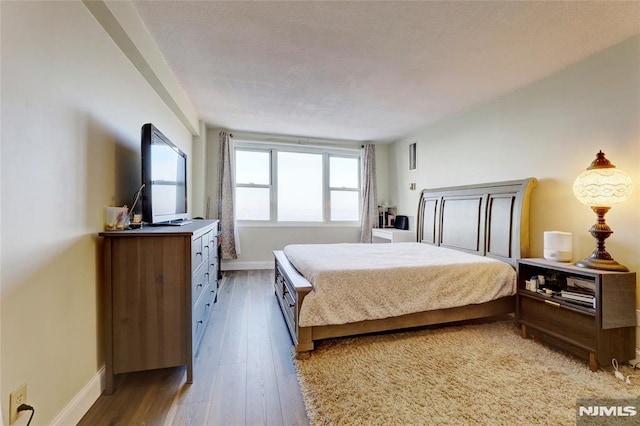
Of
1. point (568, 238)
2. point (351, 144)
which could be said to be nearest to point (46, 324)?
point (568, 238)

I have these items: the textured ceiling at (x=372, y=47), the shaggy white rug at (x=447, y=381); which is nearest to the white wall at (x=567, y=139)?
the textured ceiling at (x=372, y=47)

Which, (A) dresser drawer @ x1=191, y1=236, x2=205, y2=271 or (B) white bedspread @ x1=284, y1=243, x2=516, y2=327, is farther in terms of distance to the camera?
(B) white bedspread @ x1=284, y1=243, x2=516, y2=327

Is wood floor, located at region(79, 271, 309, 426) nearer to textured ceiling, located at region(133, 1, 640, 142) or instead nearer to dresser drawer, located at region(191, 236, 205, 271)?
dresser drawer, located at region(191, 236, 205, 271)

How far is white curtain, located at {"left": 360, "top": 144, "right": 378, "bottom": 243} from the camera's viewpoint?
17.0ft

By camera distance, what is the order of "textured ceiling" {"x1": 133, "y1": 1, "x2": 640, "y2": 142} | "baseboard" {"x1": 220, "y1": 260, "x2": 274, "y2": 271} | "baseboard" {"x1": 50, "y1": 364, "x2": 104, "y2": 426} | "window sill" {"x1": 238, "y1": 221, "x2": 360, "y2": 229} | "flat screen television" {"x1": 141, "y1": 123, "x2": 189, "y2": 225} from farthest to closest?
"window sill" {"x1": 238, "y1": 221, "x2": 360, "y2": 229}
"baseboard" {"x1": 220, "y1": 260, "x2": 274, "y2": 271}
"flat screen television" {"x1": 141, "y1": 123, "x2": 189, "y2": 225}
"textured ceiling" {"x1": 133, "y1": 1, "x2": 640, "y2": 142}
"baseboard" {"x1": 50, "y1": 364, "x2": 104, "y2": 426}

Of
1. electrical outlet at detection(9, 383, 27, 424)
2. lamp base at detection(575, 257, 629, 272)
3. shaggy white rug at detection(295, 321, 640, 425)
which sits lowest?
shaggy white rug at detection(295, 321, 640, 425)

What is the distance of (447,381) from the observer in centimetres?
171

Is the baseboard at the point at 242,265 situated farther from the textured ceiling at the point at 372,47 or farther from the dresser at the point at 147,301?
the dresser at the point at 147,301

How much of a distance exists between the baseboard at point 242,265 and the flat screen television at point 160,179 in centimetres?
199

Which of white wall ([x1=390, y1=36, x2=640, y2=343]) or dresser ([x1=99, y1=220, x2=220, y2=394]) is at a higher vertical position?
white wall ([x1=390, y1=36, x2=640, y2=343])

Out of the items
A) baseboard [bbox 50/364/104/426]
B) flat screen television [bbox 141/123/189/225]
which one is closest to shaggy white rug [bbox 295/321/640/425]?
baseboard [bbox 50/364/104/426]

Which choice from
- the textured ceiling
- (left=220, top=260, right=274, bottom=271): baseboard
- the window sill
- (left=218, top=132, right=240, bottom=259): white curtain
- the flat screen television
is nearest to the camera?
Answer: the textured ceiling

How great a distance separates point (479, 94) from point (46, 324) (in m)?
3.93

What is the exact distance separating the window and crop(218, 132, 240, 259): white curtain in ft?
0.85
